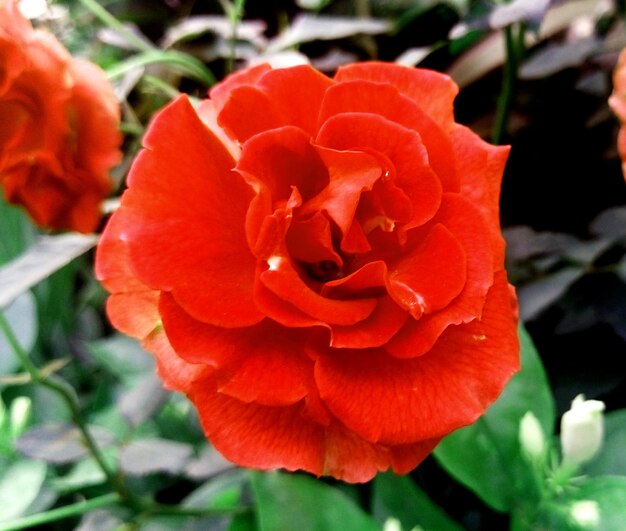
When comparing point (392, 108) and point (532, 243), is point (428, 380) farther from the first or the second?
point (532, 243)

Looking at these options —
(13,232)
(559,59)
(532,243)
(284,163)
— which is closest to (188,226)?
(284,163)

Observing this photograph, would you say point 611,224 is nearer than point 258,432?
No

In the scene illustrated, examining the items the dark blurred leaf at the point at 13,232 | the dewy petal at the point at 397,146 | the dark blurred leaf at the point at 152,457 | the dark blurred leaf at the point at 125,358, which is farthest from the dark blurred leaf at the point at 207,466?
the dark blurred leaf at the point at 13,232

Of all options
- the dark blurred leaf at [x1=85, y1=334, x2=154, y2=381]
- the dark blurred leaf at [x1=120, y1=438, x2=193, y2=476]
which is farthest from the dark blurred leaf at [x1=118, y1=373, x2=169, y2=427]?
the dark blurred leaf at [x1=85, y1=334, x2=154, y2=381]

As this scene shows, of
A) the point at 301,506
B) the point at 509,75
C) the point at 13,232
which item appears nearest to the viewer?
the point at 301,506

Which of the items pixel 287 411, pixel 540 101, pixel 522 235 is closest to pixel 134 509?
pixel 287 411

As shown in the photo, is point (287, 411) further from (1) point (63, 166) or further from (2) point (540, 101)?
(2) point (540, 101)
